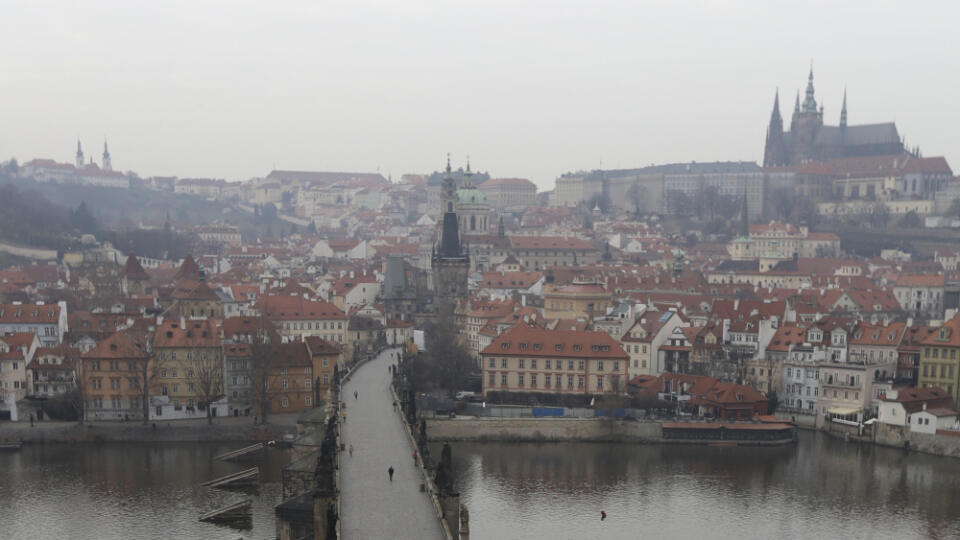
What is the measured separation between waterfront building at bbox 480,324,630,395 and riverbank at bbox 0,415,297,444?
11181 mm

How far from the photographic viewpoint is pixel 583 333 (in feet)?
171

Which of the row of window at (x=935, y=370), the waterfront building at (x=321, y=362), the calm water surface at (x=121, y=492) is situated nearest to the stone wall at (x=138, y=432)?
the calm water surface at (x=121, y=492)

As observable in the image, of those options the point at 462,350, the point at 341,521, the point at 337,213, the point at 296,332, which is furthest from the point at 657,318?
the point at 337,213

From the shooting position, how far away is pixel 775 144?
552 ft

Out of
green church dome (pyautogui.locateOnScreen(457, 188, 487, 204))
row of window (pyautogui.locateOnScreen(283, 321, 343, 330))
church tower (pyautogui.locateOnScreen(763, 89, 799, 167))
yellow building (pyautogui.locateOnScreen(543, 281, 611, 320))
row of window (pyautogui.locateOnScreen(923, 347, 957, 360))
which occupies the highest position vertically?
church tower (pyautogui.locateOnScreen(763, 89, 799, 167))

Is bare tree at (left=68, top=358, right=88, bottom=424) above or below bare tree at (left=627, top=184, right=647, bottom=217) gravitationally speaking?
below

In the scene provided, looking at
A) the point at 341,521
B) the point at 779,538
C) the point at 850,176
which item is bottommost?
the point at 779,538

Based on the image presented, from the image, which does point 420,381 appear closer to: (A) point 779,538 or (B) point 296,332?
(B) point 296,332

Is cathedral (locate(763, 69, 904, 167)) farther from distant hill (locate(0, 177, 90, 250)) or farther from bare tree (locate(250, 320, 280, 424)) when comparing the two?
bare tree (locate(250, 320, 280, 424))

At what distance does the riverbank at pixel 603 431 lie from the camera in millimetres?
46094

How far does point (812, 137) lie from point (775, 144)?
19.0 ft

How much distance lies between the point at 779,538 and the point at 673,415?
50.7 feet

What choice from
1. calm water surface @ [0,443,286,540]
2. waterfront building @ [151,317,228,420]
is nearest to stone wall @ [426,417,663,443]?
calm water surface @ [0,443,286,540]

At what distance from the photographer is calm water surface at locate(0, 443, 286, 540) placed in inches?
1281
